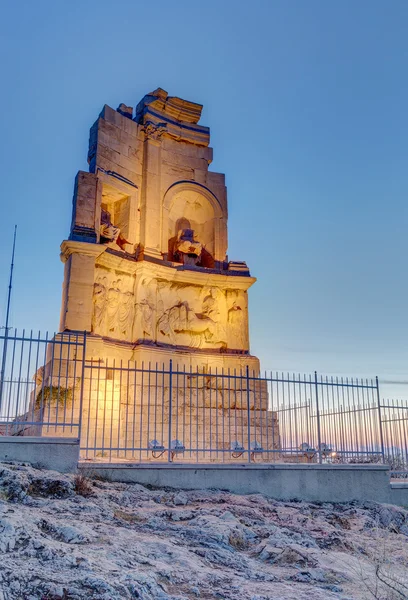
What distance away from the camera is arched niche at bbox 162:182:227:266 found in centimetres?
1983

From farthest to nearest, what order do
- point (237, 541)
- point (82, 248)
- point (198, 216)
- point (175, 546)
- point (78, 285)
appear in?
point (198, 216)
point (82, 248)
point (78, 285)
point (237, 541)
point (175, 546)

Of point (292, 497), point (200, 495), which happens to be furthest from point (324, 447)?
point (200, 495)

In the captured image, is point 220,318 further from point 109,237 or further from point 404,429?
point 404,429

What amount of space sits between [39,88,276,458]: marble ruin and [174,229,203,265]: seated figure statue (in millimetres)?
36

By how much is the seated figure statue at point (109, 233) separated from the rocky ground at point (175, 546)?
32.3ft

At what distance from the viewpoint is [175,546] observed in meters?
5.92

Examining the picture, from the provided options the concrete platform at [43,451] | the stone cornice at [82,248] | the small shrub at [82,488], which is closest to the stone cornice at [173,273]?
the stone cornice at [82,248]

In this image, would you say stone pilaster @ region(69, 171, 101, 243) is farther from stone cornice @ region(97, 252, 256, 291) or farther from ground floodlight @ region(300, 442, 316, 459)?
ground floodlight @ region(300, 442, 316, 459)

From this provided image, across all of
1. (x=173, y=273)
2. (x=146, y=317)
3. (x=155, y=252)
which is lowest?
(x=146, y=317)

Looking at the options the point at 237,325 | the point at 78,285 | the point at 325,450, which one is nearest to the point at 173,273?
the point at 237,325

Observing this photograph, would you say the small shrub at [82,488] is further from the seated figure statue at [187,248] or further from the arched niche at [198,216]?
the arched niche at [198,216]

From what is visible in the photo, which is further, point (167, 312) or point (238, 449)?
point (167, 312)

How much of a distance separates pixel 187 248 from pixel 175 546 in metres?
13.8

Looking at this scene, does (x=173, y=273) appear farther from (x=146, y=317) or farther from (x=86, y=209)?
(x=86, y=209)
